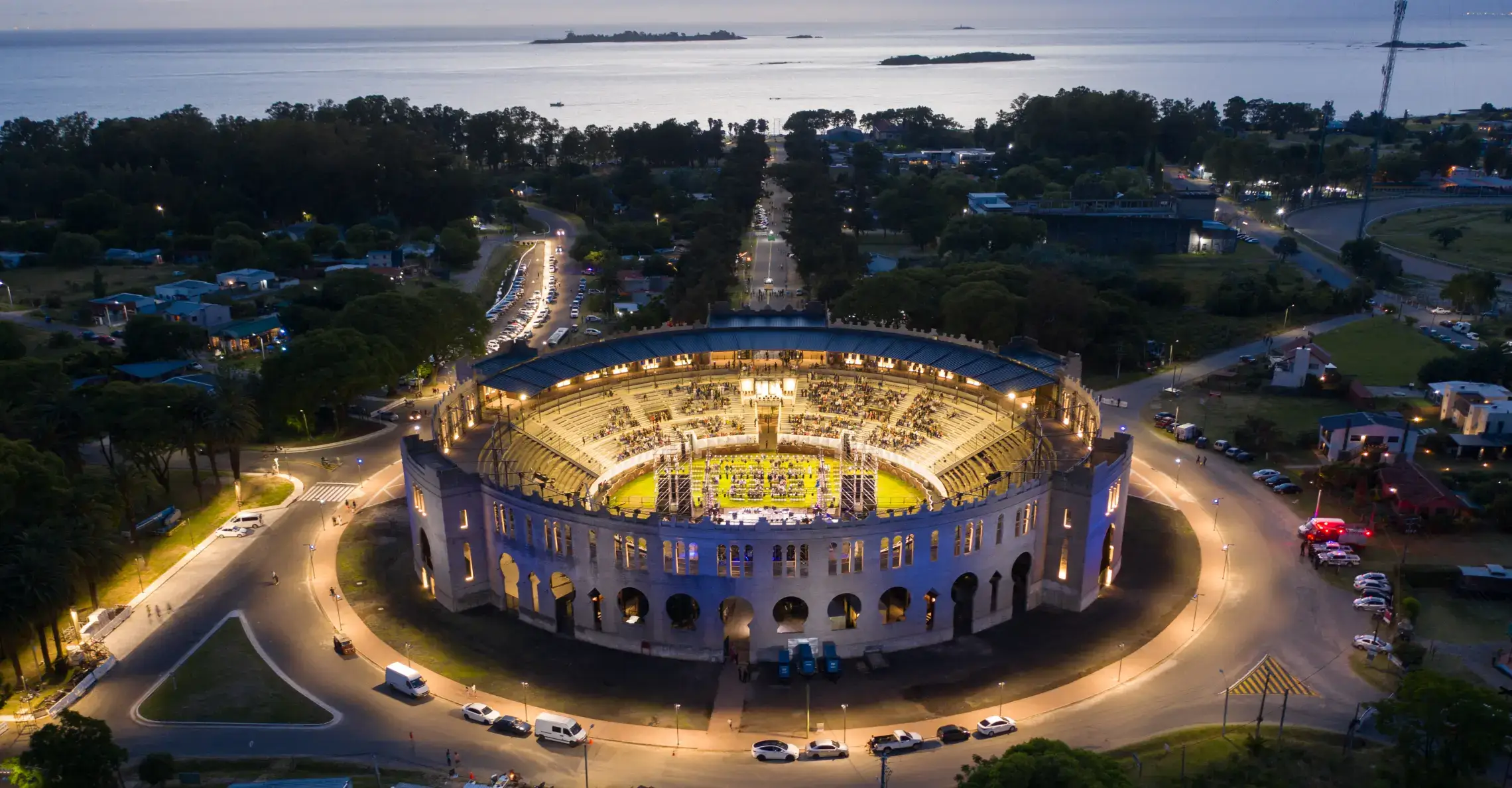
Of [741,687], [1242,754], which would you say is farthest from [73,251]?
[1242,754]

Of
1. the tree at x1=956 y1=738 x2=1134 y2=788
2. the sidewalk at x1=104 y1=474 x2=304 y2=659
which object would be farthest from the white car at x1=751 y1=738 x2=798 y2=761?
the sidewalk at x1=104 y1=474 x2=304 y2=659

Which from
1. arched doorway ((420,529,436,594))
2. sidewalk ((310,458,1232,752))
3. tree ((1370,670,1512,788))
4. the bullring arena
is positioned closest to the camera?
tree ((1370,670,1512,788))

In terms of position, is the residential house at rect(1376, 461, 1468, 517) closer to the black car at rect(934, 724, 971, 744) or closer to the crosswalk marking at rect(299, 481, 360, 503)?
the black car at rect(934, 724, 971, 744)

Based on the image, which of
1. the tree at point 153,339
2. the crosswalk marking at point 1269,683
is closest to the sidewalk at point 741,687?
the crosswalk marking at point 1269,683

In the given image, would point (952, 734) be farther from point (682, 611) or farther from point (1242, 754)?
point (682, 611)

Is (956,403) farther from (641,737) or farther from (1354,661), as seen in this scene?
(641,737)

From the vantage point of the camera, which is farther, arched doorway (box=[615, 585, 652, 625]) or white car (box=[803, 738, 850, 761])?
arched doorway (box=[615, 585, 652, 625])
